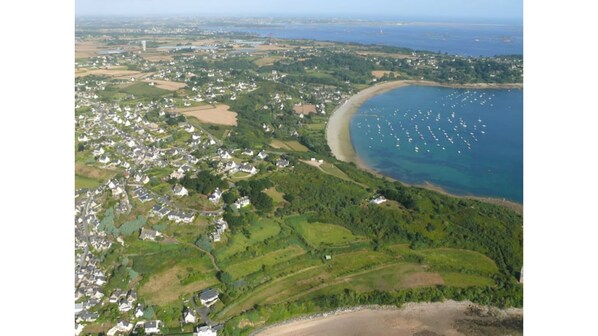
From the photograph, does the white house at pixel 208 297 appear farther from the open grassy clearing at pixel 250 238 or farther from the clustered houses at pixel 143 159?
the open grassy clearing at pixel 250 238

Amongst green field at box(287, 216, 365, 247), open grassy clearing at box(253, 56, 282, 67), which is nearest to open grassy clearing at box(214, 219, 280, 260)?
green field at box(287, 216, 365, 247)

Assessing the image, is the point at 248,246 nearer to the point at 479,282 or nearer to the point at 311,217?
the point at 311,217

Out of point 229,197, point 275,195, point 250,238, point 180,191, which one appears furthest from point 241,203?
point 180,191

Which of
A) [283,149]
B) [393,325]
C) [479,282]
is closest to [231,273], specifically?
[393,325]

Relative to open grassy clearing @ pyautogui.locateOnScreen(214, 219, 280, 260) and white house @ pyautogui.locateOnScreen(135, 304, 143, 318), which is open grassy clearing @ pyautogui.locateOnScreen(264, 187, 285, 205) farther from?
white house @ pyautogui.locateOnScreen(135, 304, 143, 318)

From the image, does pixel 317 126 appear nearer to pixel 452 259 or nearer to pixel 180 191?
pixel 180 191
